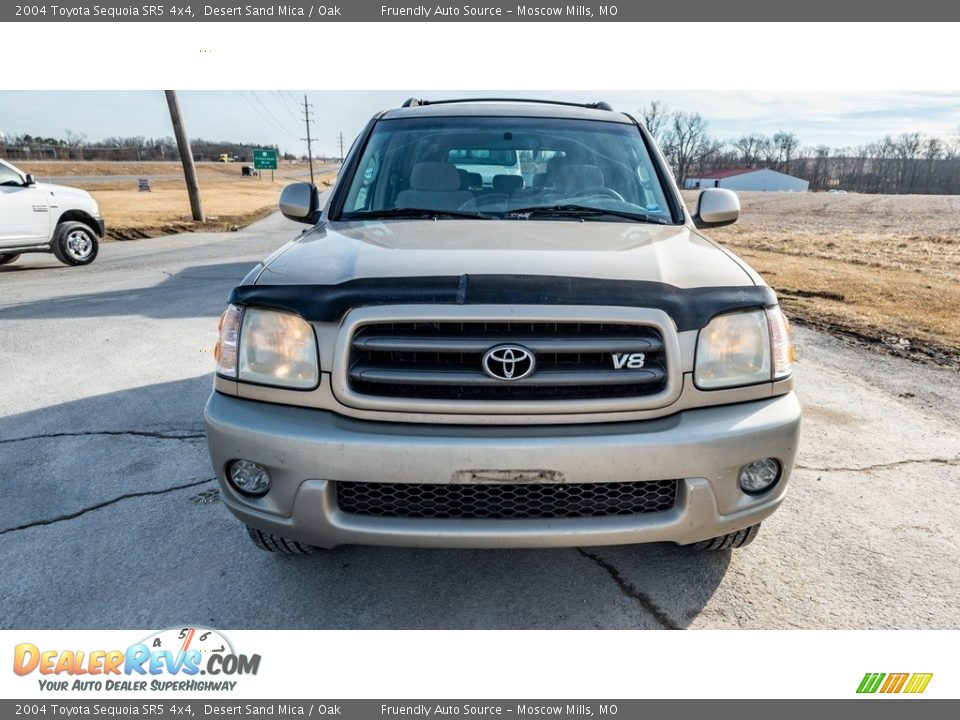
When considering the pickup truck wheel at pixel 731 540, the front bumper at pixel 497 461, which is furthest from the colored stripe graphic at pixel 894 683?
the front bumper at pixel 497 461

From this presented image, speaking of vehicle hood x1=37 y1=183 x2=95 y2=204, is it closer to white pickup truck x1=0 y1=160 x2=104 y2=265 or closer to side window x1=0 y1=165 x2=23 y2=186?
white pickup truck x1=0 y1=160 x2=104 y2=265

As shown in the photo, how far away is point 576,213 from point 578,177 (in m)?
0.38

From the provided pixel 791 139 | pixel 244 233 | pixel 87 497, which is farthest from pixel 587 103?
pixel 791 139

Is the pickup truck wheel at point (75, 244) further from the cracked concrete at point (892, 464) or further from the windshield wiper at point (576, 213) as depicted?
the cracked concrete at point (892, 464)

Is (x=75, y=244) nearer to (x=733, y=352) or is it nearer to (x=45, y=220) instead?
(x=45, y=220)

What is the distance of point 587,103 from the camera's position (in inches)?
157

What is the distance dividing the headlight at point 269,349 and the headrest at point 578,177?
1635 mm

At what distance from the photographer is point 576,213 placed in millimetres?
2840

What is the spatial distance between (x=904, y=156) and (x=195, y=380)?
11764 cm

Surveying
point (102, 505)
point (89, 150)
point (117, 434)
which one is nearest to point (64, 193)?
point (117, 434)

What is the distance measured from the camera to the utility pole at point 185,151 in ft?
60.4

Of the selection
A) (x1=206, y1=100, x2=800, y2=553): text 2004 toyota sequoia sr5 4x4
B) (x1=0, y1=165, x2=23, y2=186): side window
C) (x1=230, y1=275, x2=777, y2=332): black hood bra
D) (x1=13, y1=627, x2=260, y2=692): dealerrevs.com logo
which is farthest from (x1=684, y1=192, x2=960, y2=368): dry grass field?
(x1=0, y1=165, x2=23, y2=186): side window

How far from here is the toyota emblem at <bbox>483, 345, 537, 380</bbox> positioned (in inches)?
74.4

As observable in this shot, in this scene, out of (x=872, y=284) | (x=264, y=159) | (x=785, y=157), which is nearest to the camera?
(x=872, y=284)
